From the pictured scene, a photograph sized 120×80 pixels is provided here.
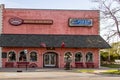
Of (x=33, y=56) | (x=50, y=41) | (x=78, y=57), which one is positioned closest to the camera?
(x=50, y=41)

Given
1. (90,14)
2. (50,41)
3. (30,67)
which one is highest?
(90,14)

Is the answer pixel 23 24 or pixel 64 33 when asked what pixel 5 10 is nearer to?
pixel 23 24

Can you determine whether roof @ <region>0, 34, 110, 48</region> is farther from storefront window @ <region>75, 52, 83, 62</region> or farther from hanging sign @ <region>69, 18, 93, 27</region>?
storefront window @ <region>75, 52, 83, 62</region>

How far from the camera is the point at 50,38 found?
2297 inches

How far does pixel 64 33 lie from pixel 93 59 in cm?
596

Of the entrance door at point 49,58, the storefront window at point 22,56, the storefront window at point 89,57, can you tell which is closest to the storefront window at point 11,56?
the storefront window at point 22,56

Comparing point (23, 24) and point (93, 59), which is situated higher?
point (23, 24)

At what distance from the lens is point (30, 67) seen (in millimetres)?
57750

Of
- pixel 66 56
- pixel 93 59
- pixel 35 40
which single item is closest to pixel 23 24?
pixel 35 40

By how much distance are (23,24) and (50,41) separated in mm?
4798

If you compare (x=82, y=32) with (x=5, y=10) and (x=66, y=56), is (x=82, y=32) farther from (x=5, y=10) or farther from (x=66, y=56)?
(x=5, y=10)

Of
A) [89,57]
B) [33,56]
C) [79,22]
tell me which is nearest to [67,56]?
[89,57]

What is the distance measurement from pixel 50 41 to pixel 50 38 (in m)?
0.77

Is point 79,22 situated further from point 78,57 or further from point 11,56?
point 11,56
